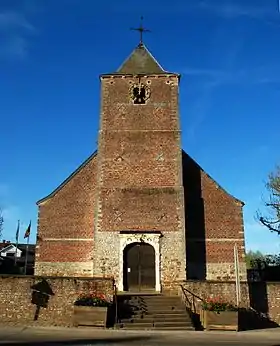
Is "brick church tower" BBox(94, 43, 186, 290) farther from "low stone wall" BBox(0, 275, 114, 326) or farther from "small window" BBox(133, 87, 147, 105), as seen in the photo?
"low stone wall" BBox(0, 275, 114, 326)

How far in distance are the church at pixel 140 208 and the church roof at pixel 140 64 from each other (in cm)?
34

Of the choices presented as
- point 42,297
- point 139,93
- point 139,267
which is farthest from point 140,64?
point 42,297

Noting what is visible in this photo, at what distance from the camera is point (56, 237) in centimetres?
2389

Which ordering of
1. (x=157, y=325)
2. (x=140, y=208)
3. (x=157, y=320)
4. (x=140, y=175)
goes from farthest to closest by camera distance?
(x=140, y=175), (x=140, y=208), (x=157, y=320), (x=157, y=325)

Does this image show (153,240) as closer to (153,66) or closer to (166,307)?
(166,307)

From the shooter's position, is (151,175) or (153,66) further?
(153,66)

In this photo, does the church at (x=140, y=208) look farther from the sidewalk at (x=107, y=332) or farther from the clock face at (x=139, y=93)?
the sidewalk at (x=107, y=332)

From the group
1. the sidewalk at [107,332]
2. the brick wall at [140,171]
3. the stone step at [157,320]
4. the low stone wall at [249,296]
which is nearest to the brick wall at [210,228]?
the brick wall at [140,171]

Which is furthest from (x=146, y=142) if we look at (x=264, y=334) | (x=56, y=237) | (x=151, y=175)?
(x=264, y=334)

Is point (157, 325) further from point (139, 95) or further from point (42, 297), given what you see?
point (139, 95)

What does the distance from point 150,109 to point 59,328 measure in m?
14.4

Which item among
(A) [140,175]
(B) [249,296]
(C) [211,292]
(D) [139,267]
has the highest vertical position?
(A) [140,175]

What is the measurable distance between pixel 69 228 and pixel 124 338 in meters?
11.6

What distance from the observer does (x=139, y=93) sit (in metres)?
25.8
